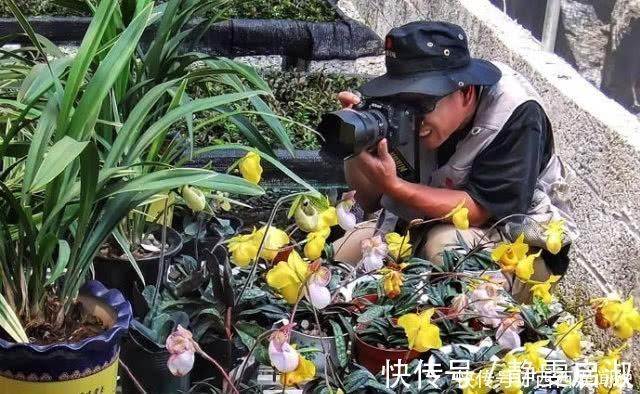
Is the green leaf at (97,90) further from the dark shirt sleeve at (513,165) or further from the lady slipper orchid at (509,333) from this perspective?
the dark shirt sleeve at (513,165)

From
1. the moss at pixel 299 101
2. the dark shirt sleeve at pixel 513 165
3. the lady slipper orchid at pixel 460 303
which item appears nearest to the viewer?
the lady slipper orchid at pixel 460 303

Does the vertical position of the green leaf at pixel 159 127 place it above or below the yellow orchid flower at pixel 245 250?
above

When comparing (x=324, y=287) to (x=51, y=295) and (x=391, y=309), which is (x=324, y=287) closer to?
(x=391, y=309)

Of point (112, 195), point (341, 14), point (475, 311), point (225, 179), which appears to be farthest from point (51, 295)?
point (341, 14)

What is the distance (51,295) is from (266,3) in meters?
3.40

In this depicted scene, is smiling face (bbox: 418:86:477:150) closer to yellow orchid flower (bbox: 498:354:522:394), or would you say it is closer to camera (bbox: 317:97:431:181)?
camera (bbox: 317:97:431:181)

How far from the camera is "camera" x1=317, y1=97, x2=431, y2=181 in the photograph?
2105 millimetres

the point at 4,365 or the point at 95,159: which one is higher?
the point at 95,159

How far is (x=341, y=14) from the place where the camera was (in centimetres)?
474

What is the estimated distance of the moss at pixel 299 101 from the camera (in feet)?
11.6

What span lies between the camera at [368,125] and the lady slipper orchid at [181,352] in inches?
Result: 28.4

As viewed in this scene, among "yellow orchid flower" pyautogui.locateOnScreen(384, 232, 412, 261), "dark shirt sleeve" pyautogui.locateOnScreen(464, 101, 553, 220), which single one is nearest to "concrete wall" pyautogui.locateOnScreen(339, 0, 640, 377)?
"dark shirt sleeve" pyautogui.locateOnScreen(464, 101, 553, 220)

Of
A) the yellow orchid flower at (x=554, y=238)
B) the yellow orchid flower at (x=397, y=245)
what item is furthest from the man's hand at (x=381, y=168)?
the yellow orchid flower at (x=554, y=238)

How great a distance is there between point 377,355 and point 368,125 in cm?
56
